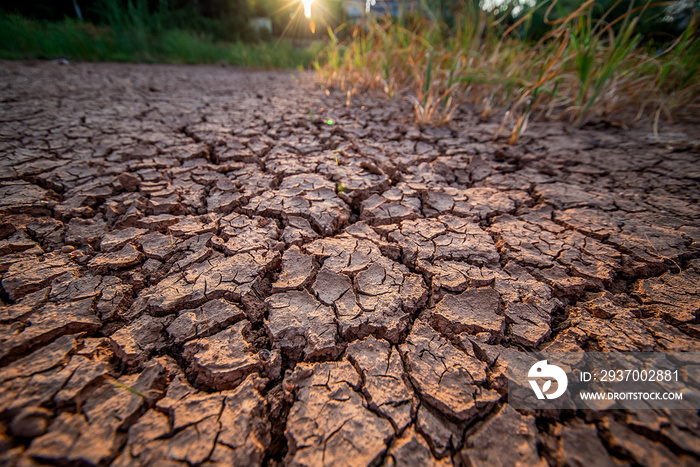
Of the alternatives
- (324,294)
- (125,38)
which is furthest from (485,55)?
(125,38)

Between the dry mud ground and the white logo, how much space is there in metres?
0.05

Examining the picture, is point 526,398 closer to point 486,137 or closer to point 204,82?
point 486,137

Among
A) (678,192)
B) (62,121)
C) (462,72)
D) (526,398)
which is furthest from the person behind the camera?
(462,72)

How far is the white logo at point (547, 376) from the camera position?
0.70 metres

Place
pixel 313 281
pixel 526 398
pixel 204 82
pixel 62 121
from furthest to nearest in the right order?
pixel 204 82 → pixel 62 121 → pixel 313 281 → pixel 526 398

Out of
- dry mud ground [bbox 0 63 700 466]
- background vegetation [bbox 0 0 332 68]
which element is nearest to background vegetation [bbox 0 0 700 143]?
background vegetation [bbox 0 0 332 68]

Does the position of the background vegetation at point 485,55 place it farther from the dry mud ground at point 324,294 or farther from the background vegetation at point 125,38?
the dry mud ground at point 324,294

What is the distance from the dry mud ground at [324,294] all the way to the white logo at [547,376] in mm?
52

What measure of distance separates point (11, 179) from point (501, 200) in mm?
2481

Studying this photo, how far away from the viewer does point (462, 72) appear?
241cm

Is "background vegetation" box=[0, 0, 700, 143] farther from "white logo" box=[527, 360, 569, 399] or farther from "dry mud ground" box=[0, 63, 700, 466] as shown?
"white logo" box=[527, 360, 569, 399]

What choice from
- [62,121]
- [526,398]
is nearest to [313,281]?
[526,398]

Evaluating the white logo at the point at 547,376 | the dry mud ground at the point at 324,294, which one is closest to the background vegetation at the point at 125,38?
the dry mud ground at the point at 324,294

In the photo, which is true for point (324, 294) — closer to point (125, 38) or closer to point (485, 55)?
point (485, 55)
